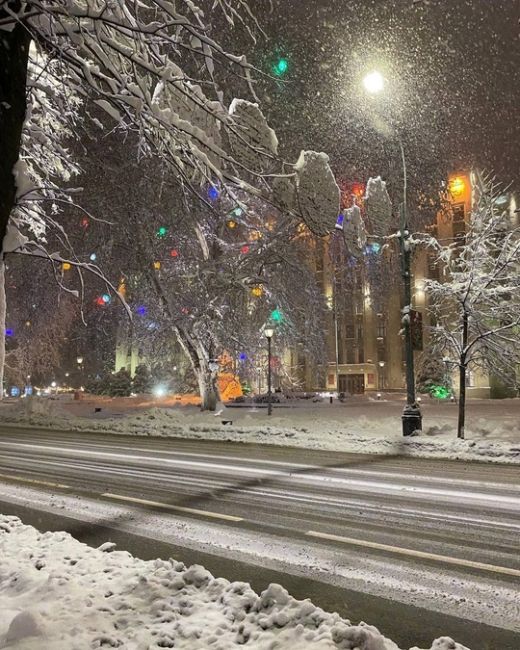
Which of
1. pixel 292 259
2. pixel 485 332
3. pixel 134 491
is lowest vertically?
pixel 134 491

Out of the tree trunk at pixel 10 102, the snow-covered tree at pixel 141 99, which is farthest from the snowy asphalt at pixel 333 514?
the tree trunk at pixel 10 102

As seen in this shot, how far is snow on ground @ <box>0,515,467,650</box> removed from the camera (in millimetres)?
3482

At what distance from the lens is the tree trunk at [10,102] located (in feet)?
14.3

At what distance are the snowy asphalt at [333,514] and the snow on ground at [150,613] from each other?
0.70 metres

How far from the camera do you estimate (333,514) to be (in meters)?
7.49

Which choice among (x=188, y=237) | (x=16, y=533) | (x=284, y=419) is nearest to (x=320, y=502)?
(x=16, y=533)

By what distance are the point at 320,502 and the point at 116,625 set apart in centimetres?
493

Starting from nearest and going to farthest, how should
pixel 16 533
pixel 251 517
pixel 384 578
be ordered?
pixel 384 578 → pixel 16 533 → pixel 251 517

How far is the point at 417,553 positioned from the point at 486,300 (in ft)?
39.5

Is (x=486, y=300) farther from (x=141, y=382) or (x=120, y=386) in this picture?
(x=141, y=382)

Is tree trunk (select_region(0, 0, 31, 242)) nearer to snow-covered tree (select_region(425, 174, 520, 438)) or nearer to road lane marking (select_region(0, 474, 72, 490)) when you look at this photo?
road lane marking (select_region(0, 474, 72, 490))

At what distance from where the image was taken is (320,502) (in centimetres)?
828

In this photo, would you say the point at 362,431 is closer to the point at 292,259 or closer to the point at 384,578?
the point at 292,259

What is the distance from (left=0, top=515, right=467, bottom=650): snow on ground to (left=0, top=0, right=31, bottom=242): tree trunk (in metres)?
2.87
